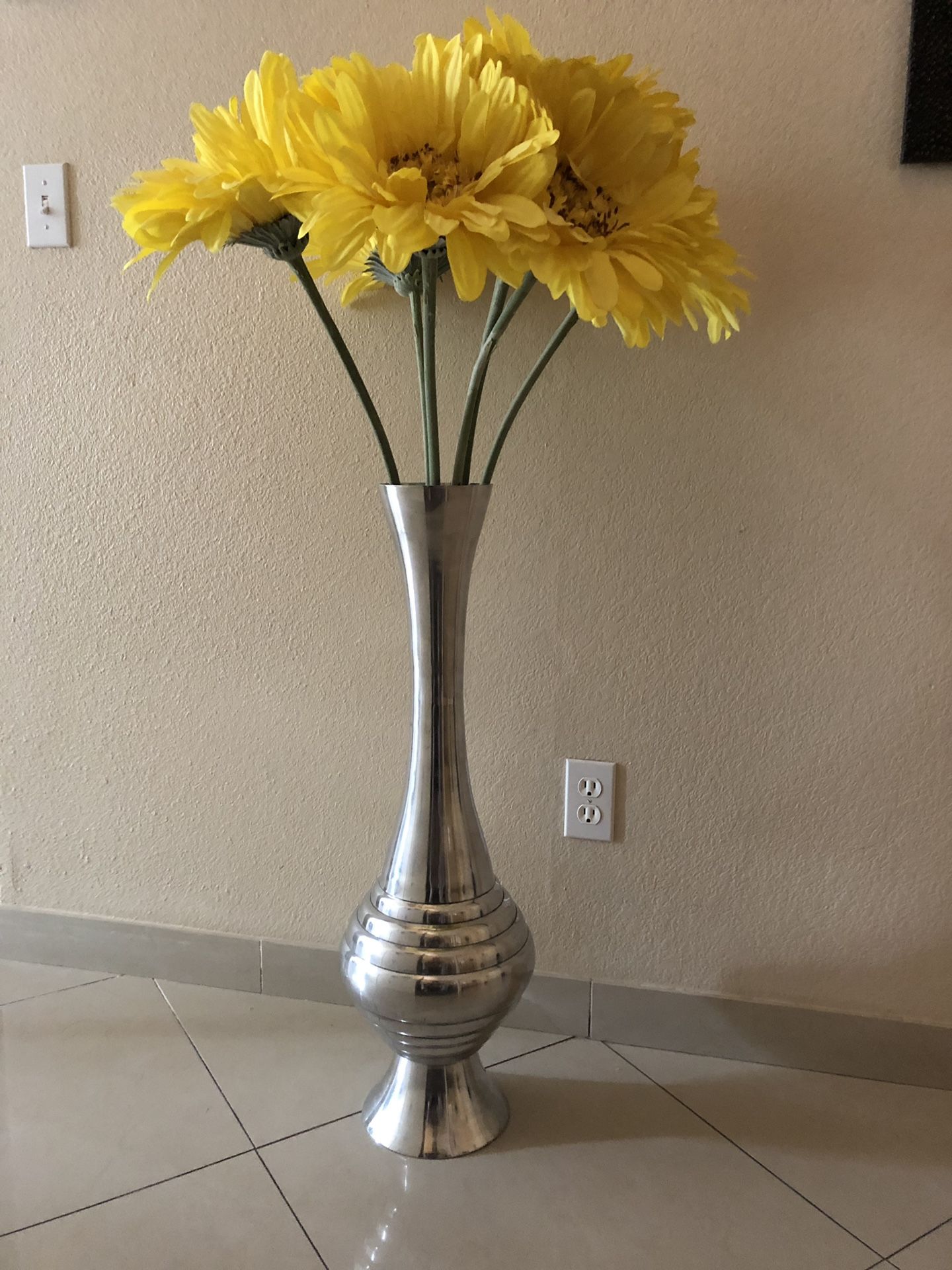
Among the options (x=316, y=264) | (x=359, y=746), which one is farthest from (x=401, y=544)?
(x=359, y=746)

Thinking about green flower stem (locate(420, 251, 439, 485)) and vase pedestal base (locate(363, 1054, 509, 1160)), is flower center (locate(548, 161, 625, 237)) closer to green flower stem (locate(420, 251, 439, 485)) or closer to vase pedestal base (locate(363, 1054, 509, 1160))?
green flower stem (locate(420, 251, 439, 485))

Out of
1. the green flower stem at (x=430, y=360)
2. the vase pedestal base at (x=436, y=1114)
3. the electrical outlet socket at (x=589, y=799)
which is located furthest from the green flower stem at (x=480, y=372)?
the vase pedestal base at (x=436, y=1114)

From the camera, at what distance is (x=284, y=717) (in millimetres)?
1194

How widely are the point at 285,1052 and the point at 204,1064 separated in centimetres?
9

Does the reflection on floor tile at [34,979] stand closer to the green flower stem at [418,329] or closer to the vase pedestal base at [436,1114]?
the vase pedestal base at [436,1114]

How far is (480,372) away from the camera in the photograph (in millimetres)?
840

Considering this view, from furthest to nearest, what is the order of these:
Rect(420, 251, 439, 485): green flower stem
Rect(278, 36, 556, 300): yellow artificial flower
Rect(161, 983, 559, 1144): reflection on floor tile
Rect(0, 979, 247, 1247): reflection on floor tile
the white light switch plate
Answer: the white light switch plate < Rect(161, 983, 559, 1144): reflection on floor tile < Rect(0, 979, 247, 1247): reflection on floor tile < Rect(420, 251, 439, 485): green flower stem < Rect(278, 36, 556, 300): yellow artificial flower

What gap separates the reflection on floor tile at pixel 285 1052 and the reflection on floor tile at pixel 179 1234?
0.08 metres

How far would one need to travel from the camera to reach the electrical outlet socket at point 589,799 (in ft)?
3.61

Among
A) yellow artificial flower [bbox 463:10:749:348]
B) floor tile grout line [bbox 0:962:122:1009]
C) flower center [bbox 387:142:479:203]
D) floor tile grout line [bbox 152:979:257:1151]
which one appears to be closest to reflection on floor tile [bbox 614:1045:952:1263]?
floor tile grout line [bbox 152:979:257:1151]

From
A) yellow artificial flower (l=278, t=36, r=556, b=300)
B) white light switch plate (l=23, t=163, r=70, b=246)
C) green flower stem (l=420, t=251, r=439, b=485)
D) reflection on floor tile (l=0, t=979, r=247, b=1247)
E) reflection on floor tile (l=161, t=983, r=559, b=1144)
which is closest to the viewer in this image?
yellow artificial flower (l=278, t=36, r=556, b=300)

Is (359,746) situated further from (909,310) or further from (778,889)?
(909,310)

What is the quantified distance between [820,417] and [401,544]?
47 cm

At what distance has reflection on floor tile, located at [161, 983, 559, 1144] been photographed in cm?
102
